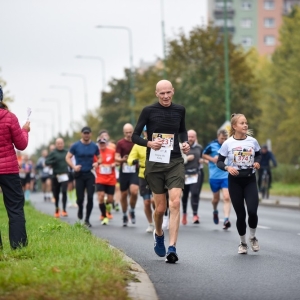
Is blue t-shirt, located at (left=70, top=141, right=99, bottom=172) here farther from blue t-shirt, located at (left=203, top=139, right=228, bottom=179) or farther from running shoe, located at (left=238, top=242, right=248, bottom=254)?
running shoe, located at (left=238, top=242, right=248, bottom=254)

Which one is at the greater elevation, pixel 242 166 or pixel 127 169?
pixel 242 166

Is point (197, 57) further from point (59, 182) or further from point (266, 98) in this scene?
point (59, 182)

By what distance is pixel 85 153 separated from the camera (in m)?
20.4

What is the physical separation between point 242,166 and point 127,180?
7.69 metres

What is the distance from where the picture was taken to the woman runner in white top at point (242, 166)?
13086 mm

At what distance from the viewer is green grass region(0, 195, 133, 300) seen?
8.01m

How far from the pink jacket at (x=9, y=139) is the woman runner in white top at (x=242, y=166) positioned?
9.75 feet

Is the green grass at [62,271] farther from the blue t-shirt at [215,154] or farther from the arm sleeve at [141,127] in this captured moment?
the blue t-shirt at [215,154]

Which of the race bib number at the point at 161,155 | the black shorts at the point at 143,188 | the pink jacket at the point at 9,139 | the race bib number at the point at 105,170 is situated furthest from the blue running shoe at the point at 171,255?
the race bib number at the point at 105,170

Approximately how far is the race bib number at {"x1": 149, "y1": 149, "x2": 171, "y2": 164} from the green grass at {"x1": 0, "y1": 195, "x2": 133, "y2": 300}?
3.96 feet

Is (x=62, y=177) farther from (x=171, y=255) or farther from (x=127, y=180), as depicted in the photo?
(x=171, y=255)

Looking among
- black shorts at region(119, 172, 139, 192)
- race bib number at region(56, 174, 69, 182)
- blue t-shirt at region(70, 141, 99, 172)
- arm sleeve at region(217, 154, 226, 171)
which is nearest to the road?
black shorts at region(119, 172, 139, 192)

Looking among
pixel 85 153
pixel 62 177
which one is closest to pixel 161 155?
pixel 85 153

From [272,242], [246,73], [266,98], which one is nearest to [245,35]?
[266,98]
